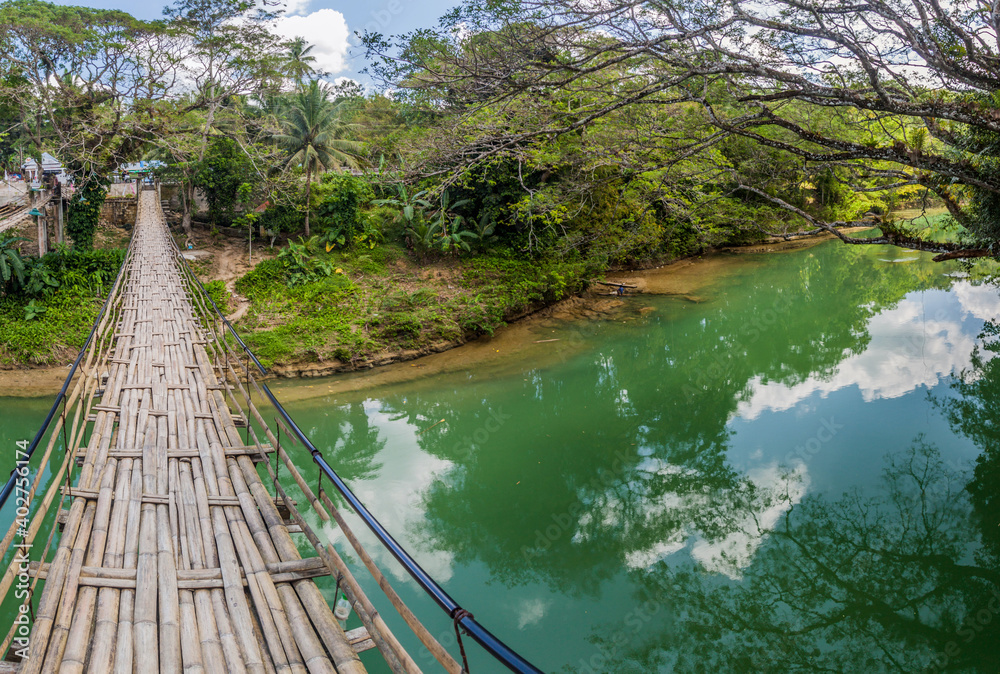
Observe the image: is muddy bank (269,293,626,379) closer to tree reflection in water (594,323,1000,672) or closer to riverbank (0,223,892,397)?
riverbank (0,223,892,397)

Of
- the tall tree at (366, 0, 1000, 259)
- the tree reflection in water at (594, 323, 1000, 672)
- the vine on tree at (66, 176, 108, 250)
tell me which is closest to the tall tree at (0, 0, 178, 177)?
the vine on tree at (66, 176, 108, 250)

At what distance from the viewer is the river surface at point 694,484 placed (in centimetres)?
366

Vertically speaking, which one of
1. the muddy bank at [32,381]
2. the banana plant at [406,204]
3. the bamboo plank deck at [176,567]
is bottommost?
the muddy bank at [32,381]

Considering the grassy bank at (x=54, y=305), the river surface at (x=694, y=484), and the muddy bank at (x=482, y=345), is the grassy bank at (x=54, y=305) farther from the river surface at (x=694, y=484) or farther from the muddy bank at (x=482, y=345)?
the muddy bank at (x=482, y=345)

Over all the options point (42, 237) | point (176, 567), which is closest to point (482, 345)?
point (42, 237)

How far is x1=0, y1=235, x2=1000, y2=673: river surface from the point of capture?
3.66 meters

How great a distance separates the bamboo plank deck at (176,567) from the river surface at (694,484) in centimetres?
158

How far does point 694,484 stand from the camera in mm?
5312

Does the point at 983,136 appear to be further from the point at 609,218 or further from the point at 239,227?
the point at 239,227

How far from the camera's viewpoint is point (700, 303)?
10953 millimetres

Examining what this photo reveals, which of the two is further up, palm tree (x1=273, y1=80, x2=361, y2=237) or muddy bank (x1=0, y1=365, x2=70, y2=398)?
palm tree (x1=273, y1=80, x2=361, y2=237)

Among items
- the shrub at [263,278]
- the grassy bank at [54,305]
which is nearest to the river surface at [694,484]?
the grassy bank at [54,305]

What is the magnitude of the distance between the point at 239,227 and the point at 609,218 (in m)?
6.90

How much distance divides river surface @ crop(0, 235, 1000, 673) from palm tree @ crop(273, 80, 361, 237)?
516 cm
